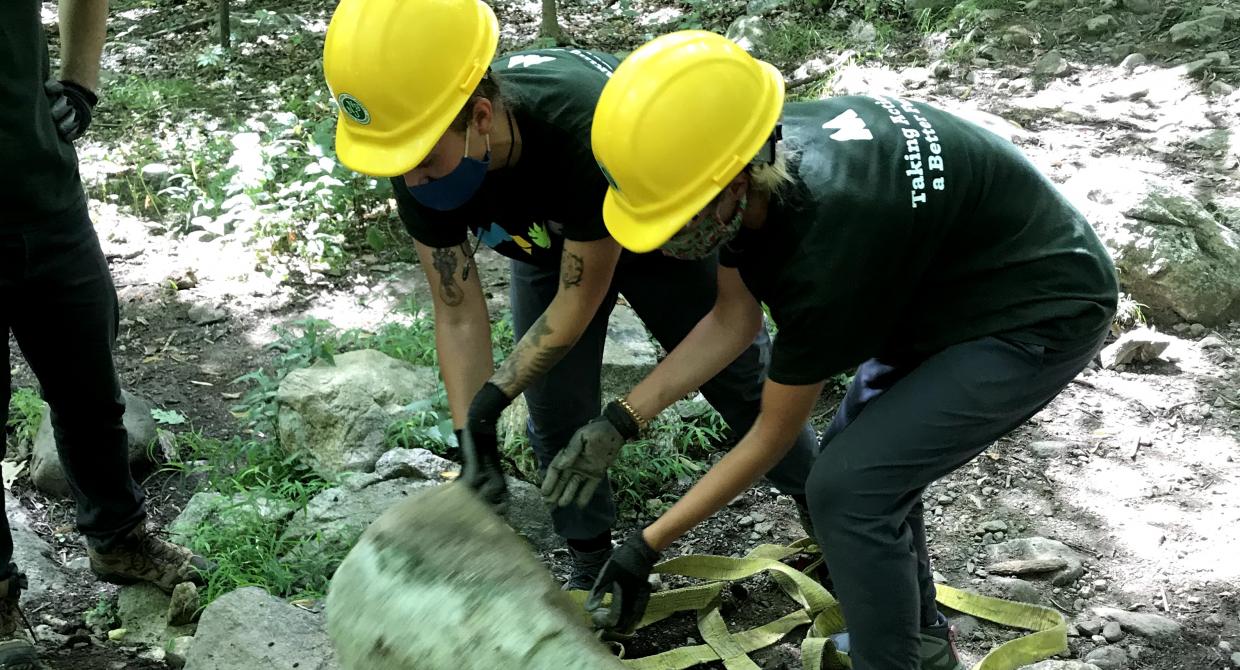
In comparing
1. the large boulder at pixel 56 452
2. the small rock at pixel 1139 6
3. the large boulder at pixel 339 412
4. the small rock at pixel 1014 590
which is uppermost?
the small rock at pixel 1139 6

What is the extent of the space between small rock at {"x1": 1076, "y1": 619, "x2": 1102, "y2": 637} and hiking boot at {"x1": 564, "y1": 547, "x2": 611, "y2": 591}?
1203mm

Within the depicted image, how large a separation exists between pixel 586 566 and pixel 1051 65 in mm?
4301

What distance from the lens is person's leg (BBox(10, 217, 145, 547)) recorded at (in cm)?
238

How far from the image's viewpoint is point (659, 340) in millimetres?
2572

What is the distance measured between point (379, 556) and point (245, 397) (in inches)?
92.0

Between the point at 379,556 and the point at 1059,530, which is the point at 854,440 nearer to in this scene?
the point at 379,556

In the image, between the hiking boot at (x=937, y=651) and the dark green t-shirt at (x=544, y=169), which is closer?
the dark green t-shirt at (x=544, y=169)

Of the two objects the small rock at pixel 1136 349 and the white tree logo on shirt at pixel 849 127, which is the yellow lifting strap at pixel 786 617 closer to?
the white tree logo on shirt at pixel 849 127

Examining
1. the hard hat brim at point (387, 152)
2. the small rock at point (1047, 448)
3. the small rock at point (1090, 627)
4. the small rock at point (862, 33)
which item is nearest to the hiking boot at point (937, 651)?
the small rock at point (1090, 627)

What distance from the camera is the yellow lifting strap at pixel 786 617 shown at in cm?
248

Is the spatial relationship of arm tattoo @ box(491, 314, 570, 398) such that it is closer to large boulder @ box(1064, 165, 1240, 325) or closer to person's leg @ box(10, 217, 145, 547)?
person's leg @ box(10, 217, 145, 547)

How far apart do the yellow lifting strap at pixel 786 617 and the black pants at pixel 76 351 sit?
123 centimetres

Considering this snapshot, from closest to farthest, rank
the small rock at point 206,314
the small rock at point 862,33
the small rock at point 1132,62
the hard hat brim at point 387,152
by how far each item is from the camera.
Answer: the hard hat brim at point 387,152, the small rock at point 206,314, the small rock at point 1132,62, the small rock at point 862,33

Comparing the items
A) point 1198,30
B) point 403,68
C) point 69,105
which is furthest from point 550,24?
point 403,68
